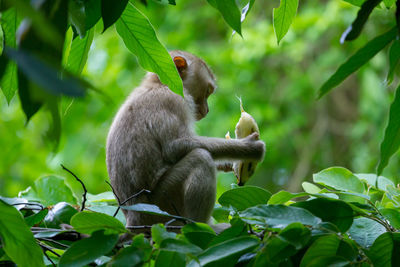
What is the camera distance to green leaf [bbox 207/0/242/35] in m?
1.57

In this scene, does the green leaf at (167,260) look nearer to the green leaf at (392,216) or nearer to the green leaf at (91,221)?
the green leaf at (91,221)

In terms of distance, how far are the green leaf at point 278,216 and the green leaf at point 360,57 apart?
0.34 meters

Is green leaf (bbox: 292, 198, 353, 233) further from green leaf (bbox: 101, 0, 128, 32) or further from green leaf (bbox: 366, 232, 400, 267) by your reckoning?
green leaf (bbox: 101, 0, 128, 32)

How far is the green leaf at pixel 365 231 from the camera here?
1756 mm

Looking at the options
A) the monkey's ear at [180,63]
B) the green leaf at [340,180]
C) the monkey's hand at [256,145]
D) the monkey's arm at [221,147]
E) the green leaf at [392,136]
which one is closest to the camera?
the green leaf at [392,136]

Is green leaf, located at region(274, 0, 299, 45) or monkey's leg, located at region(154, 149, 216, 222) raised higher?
green leaf, located at region(274, 0, 299, 45)

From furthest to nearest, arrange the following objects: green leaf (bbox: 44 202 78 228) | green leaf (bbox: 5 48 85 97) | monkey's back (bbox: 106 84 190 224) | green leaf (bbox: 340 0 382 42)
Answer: monkey's back (bbox: 106 84 190 224) < green leaf (bbox: 44 202 78 228) < green leaf (bbox: 340 0 382 42) < green leaf (bbox: 5 48 85 97)

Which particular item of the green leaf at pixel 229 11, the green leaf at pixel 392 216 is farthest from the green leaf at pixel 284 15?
the green leaf at pixel 392 216

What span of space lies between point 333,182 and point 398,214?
344 millimetres

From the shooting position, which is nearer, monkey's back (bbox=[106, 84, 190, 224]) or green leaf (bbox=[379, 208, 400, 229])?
green leaf (bbox=[379, 208, 400, 229])

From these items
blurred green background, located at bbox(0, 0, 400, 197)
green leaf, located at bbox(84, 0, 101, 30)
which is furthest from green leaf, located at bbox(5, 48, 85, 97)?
blurred green background, located at bbox(0, 0, 400, 197)

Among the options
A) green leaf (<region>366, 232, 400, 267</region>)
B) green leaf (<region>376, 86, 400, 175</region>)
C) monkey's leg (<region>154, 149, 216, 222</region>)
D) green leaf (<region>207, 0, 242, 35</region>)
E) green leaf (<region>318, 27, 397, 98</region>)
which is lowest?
monkey's leg (<region>154, 149, 216, 222</region>)

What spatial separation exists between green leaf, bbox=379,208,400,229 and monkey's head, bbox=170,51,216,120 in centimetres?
187

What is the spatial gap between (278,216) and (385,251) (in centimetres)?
39
